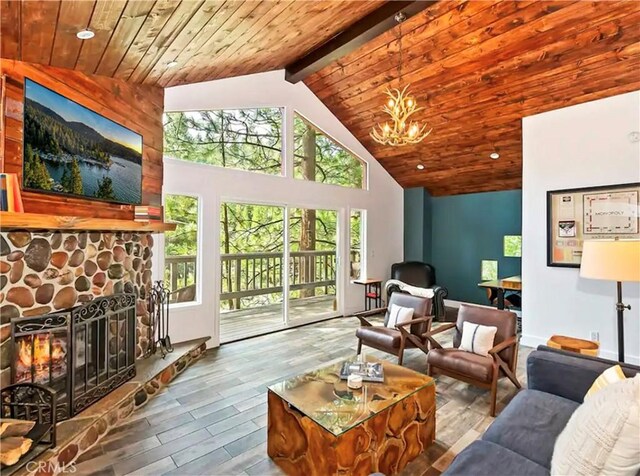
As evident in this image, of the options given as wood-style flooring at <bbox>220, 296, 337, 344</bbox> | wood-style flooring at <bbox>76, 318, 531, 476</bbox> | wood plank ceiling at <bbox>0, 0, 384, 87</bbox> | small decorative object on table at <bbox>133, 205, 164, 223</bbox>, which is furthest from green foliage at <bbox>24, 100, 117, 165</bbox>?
wood-style flooring at <bbox>220, 296, 337, 344</bbox>

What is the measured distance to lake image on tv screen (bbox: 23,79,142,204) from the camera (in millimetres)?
2344

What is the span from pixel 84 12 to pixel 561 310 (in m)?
5.59

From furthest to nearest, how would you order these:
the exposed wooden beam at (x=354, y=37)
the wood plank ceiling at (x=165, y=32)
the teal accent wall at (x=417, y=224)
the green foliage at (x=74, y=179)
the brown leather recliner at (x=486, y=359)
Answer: the teal accent wall at (x=417, y=224) < the exposed wooden beam at (x=354, y=37) < the brown leather recliner at (x=486, y=359) < the green foliage at (x=74, y=179) < the wood plank ceiling at (x=165, y=32)

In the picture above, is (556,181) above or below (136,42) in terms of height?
below

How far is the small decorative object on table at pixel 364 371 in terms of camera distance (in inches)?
99.0

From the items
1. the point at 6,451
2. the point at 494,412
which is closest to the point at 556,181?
the point at 494,412

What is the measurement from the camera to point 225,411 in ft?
9.52

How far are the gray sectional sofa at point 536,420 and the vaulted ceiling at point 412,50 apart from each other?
126 inches

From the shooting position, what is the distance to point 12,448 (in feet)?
6.12

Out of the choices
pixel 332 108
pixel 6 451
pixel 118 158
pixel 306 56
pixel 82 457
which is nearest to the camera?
pixel 6 451

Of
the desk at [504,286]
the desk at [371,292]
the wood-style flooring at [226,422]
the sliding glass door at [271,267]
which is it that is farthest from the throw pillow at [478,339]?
the desk at [371,292]

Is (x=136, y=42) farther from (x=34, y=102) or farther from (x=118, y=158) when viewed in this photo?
(x=118, y=158)

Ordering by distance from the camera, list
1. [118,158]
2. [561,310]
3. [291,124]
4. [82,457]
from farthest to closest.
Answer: [291,124]
[561,310]
[118,158]
[82,457]

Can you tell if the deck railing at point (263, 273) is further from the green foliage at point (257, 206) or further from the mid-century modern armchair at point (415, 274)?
the mid-century modern armchair at point (415, 274)
